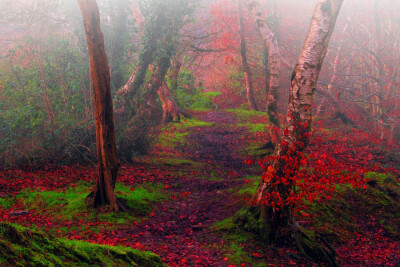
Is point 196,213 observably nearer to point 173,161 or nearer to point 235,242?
Result: point 235,242

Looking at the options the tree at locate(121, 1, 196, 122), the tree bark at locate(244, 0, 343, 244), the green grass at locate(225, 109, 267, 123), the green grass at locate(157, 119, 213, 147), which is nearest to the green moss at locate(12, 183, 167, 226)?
the tree bark at locate(244, 0, 343, 244)

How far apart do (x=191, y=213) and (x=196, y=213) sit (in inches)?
4.8

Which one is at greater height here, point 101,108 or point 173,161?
point 101,108

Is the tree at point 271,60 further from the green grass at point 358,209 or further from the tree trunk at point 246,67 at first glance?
the tree trunk at point 246,67

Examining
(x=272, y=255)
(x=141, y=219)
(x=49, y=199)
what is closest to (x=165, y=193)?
(x=141, y=219)

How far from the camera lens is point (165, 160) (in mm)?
12852

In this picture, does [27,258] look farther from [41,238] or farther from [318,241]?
[318,241]

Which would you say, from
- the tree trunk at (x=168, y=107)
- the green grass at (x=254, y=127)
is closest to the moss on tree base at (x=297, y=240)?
the green grass at (x=254, y=127)

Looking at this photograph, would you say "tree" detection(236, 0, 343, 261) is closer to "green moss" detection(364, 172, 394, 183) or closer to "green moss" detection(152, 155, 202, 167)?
"green moss" detection(364, 172, 394, 183)

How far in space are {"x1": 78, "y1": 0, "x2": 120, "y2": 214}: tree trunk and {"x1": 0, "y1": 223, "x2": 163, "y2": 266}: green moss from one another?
175 inches

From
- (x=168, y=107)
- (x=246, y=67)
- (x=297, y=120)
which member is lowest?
(x=168, y=107)

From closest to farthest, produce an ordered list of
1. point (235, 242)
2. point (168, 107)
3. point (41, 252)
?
point (41, 252), point (235, 242), point (168, 107)

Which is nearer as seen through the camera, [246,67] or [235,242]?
[235,242]

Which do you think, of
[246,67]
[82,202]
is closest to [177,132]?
[246,67]
